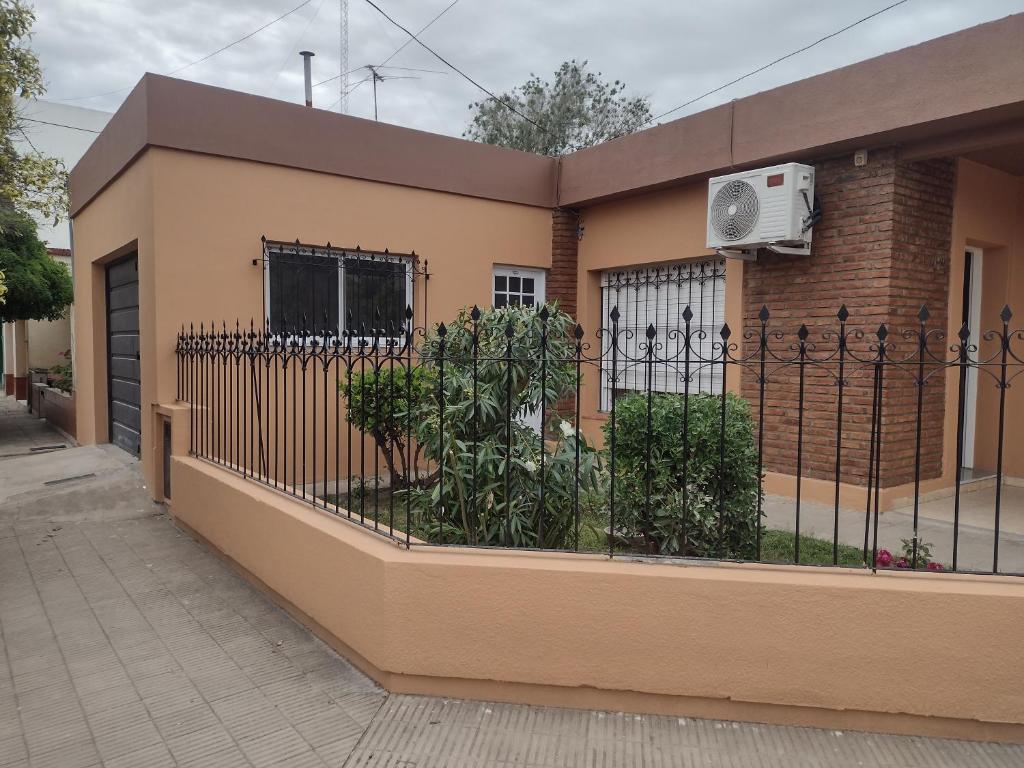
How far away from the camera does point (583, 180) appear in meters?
8.59

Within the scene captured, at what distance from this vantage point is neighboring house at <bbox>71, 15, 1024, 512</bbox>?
5.81 metres

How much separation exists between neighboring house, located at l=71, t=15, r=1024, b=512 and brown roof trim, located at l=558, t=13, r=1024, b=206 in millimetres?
16

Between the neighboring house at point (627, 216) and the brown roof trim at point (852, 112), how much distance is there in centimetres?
2

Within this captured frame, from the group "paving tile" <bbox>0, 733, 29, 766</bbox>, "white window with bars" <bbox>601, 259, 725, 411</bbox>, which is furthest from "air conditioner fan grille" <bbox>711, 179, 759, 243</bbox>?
"paving tile" <bbox>0, 733, 29, 766</bbox>

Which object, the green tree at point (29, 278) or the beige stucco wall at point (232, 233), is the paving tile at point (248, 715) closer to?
the beige stucco wall at point (232, 233)

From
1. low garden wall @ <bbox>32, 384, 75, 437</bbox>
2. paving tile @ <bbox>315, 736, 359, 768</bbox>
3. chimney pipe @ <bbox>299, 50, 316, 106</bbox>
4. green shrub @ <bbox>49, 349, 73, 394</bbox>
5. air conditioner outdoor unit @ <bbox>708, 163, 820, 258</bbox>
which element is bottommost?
paving tile @ <bbox>315, 736, 359, 768</bbox>

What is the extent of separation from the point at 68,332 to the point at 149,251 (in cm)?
1294

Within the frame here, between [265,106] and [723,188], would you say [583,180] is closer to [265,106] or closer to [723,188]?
[723,188]

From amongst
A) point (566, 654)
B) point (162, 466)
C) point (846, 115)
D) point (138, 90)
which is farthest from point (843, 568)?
point (138, 90)

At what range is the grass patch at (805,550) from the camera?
15.3 feet

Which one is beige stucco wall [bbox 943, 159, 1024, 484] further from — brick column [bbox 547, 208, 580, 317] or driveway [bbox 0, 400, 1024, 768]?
driveway [bbox 0, 400, 1024, 768]

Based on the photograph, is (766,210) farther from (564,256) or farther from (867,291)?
(564,256)

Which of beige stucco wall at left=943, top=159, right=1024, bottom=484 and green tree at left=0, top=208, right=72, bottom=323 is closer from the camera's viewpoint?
beige stucco wall at left=943, top=159, right=1024, bottom=484

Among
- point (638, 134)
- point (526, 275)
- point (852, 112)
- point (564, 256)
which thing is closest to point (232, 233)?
point (526, 275)
